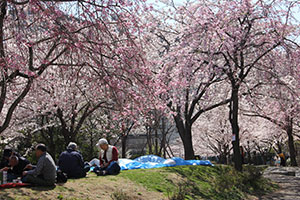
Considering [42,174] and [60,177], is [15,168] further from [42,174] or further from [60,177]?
[42,174]

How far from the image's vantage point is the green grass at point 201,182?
940 cm

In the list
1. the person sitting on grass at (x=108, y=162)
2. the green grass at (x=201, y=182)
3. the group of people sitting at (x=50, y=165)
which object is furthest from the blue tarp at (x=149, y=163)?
the person sitting on grass at (x=108, y=162)

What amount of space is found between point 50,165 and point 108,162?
10.3 feet

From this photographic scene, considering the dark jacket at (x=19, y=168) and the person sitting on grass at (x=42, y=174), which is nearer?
the person sitting on grass at (x=42, y=174)

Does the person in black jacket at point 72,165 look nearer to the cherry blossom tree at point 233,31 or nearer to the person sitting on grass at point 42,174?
the person sitting on grass at point 42,174

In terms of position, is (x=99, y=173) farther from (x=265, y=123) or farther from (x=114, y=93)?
(x=265, y=123)

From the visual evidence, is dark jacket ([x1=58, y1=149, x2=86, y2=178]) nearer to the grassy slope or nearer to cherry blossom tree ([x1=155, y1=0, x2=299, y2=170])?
the grassy slope

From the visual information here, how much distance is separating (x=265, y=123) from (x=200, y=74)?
1995cm

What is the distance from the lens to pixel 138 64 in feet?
24.8

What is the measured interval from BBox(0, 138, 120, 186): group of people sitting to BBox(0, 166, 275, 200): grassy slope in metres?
0.23

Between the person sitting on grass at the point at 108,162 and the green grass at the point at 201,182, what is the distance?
340mm

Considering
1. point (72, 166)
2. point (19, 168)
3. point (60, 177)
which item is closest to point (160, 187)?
point (72, 166)

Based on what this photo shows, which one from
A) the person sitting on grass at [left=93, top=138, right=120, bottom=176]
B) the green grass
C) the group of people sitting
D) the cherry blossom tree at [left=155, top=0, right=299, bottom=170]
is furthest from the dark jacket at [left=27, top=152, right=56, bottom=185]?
the cherry blossom tree at [left=155, top=0, right=299, bottom=170]

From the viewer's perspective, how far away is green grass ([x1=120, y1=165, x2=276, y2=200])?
9.40 m
